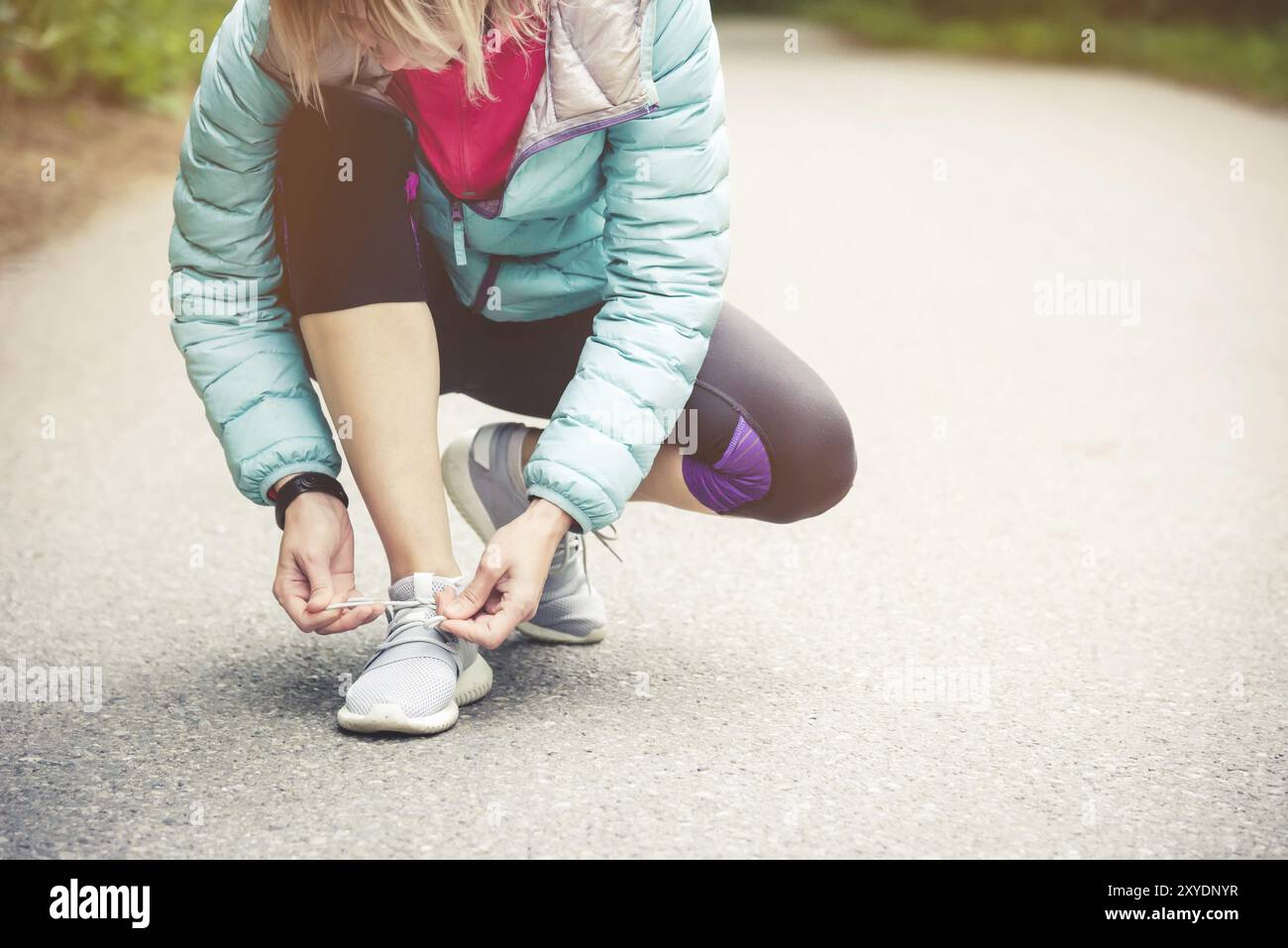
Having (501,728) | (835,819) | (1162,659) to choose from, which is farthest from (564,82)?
(1162,659)

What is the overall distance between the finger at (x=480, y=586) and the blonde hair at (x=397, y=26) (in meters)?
0.60

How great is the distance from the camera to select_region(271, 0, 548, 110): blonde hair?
1854 millimetres

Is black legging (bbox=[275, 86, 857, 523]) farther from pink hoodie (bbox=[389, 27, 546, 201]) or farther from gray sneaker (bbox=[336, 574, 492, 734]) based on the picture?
gray sneaker (bbox=[336, 574, 492, 734])

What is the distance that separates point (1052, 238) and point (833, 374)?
81.6 inches

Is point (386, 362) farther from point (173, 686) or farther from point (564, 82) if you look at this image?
point (173, 686)

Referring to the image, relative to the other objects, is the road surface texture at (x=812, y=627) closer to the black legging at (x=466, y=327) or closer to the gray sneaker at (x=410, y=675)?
the gray sneaker at (x=410, y=675)

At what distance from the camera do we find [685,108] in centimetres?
204

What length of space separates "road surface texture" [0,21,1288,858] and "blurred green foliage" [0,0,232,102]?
230cm

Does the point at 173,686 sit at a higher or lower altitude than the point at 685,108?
lower

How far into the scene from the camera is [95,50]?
8.12 metres

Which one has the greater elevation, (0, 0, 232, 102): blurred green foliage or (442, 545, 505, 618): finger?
(0, 0, 232, 102): blurred green foliage

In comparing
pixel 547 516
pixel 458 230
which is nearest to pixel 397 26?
pixel 458 230

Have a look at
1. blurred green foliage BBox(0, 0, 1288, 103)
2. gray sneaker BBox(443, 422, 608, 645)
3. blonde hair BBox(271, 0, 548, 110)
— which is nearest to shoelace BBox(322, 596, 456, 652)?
gray sneaker BBox(443, 422, 608, 645)

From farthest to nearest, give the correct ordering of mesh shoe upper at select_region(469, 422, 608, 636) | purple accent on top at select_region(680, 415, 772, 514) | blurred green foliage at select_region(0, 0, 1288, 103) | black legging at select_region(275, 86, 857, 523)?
blurred green foliage at select_region(0, 0, 1288, 103) → mesh shoe upper at select_region(469, 422, 608, 636) → purple accent on top at select_region(680, 415, 772, 514) → black legging at select_region(275, 86, 857, 523)
